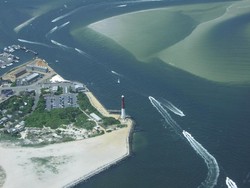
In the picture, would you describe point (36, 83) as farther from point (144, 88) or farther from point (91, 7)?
point (91, 7)

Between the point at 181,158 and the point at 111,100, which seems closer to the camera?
the point at 181,158

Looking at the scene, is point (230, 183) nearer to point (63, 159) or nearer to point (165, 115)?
point (165, 115)

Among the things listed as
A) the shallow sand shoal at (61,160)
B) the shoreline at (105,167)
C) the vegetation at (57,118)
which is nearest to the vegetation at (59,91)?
the vegetation at (57,118)

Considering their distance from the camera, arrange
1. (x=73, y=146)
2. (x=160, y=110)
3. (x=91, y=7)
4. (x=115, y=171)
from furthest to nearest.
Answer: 1. (x=91, y=7)
2. (x=160, y=110)
3. (x=73, y=146)
4. (x=115, y=171)

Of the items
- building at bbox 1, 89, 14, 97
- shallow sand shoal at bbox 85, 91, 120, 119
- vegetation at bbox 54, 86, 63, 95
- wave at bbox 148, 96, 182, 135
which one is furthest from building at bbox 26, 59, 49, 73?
wave at bbox 148, 96, 182, 135

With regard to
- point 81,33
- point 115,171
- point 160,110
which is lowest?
point 115,171

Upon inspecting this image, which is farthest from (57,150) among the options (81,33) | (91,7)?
(91,7)
